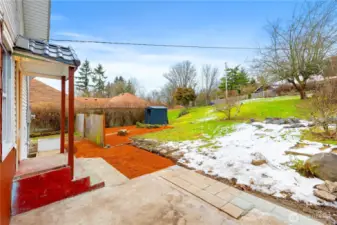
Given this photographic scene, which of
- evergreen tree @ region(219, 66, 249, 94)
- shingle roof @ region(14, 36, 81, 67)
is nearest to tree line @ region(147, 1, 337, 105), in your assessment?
evergreen tree @ region(219, 66, 249, 94)

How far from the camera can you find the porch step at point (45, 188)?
219cm

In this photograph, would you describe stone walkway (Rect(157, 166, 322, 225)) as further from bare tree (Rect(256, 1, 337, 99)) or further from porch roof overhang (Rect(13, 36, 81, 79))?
bare tree (Rect(256, 1, 337, 99))

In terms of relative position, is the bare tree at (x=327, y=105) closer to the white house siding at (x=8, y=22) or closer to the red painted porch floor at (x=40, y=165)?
the red painted porch floor at (x=40, y=165)

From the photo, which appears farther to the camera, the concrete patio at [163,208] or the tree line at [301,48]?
the tree line at [301,48]

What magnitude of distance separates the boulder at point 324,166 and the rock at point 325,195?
51 cm

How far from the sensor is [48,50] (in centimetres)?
239

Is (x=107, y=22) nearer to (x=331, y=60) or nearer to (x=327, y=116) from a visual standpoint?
(x=327, y=116)

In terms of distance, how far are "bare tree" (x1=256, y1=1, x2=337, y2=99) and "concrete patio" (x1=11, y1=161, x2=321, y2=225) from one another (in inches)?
516

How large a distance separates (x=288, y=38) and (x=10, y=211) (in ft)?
57.2

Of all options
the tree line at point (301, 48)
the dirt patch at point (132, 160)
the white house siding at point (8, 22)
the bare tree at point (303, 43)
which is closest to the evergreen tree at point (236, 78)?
the tree line at point (301, 48)

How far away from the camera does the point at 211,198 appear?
8.35 ft

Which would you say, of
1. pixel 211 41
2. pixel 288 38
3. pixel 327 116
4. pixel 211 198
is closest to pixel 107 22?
pixel 211 41

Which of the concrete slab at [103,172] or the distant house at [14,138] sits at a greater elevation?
the distant house at [14,138]

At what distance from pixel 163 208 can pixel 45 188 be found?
6.01 ft
